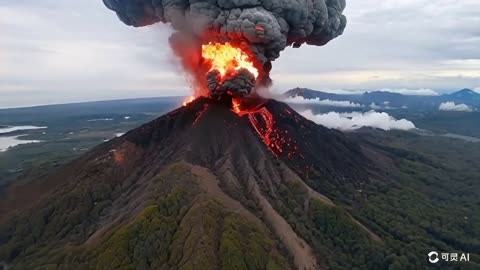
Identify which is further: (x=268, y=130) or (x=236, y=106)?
(x=236, y=106)

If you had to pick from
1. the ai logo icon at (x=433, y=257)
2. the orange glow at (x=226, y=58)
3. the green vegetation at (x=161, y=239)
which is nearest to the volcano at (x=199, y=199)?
the green vegetation at (x=161, y=239)

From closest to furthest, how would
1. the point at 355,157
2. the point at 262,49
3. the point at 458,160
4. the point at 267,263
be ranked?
the point at 267,263, the point at 262,49, the point at 355,157, the point at 458,160

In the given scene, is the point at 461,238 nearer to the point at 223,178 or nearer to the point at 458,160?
the point at 223,178

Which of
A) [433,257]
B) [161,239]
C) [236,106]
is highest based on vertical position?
[236,106]

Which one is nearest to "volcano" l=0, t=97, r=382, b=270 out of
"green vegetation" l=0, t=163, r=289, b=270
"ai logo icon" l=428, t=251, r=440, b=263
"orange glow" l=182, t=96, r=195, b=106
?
"green vegetation" l=0, t=163, r=289, b=270

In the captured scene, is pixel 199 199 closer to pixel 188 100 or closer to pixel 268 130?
pixel 268 130

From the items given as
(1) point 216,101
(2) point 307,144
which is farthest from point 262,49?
(2) point 307,144

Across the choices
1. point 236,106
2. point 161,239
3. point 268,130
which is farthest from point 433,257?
point 236,106
